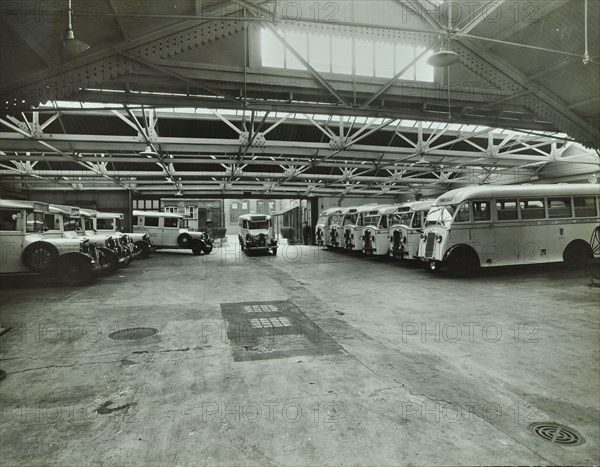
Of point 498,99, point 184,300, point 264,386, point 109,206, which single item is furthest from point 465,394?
point 109,206

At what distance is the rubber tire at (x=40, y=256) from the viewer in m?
10.6

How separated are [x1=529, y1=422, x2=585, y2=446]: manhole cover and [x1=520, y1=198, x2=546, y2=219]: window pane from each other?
10.6 m

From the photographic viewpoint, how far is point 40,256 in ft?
35.3

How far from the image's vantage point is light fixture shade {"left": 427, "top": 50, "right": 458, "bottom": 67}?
6432 mm

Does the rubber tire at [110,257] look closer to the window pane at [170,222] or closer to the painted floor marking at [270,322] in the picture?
the painted floor marking at [270,322]

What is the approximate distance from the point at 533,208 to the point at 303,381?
11.5 metres

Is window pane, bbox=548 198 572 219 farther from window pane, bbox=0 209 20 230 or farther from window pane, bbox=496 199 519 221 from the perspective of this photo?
window pane, bbox=0 209 20 230

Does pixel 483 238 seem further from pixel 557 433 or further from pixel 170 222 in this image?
pixel 170 222

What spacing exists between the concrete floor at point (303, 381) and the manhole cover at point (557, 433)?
7 centimetres

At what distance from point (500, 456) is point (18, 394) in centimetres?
483

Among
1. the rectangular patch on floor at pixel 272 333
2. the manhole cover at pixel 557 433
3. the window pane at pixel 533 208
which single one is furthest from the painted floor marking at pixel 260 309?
the window pane at pixel 533 208

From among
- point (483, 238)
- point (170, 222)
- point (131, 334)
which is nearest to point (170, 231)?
point (170, 222)

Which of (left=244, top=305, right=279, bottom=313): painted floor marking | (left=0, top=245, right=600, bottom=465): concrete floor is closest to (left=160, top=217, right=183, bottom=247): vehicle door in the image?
(left=0, top=245, right=600, bottom=465): concrete floor

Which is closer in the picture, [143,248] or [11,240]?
[11,240]
